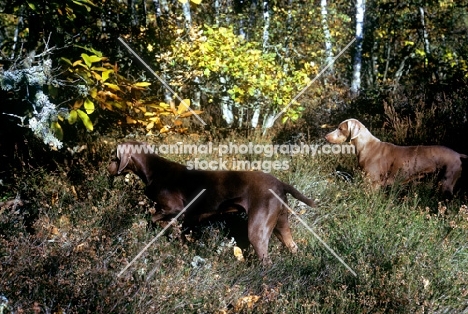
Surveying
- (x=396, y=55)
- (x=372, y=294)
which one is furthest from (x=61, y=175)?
(x=396, y=55)

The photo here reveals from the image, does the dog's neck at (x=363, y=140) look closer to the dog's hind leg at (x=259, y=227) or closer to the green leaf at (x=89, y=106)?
the dog's hind leg at (x=259, y=227)

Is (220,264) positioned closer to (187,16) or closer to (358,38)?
(187,16)

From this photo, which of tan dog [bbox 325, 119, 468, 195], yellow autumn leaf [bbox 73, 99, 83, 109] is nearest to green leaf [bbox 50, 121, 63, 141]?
yellow autumn leaf [bbox 73, 99, 83, 109]

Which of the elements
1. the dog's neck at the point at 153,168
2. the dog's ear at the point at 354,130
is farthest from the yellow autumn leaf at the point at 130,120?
the dog's ear at the point at 354,130

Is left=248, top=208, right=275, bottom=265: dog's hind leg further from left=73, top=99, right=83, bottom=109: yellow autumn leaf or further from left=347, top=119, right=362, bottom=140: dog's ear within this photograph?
left=347, top=119, right=362, bottom=140: dog's ear

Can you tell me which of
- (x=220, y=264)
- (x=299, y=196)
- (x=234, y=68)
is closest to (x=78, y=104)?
(x=220, y=264)

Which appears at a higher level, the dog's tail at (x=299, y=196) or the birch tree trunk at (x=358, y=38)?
the birch tree trunk at (x=358, y=38)

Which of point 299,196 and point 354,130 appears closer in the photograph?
point 299,196

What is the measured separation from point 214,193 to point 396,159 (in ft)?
9.07

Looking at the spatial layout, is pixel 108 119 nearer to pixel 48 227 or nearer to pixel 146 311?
pixel 48 227

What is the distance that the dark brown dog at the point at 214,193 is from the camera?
388 centimetres

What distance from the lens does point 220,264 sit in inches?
148

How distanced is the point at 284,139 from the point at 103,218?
14.0ft

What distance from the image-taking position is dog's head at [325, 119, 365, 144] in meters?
6.22
